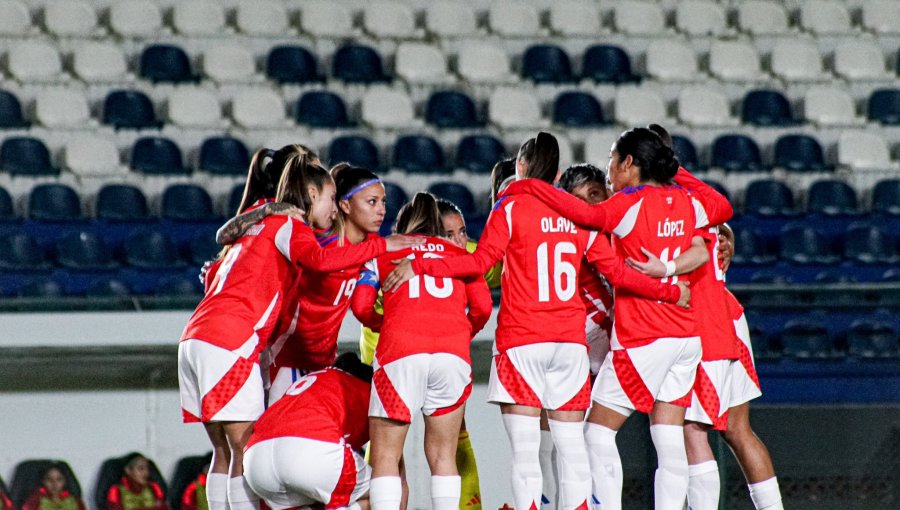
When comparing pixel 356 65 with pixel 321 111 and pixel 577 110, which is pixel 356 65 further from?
pixel 577 110

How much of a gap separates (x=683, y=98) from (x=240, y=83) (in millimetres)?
3981

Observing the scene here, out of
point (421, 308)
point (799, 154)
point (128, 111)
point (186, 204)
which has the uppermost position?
point (128, 111)

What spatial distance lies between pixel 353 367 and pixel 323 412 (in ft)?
1.35

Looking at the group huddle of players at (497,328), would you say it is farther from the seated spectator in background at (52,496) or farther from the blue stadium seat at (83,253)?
the blue stadium seat at (83,253)

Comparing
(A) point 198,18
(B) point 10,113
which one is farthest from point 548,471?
(A) point 198,18

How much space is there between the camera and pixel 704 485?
195 inches

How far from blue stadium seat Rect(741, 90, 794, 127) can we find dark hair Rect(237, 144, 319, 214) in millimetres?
6460

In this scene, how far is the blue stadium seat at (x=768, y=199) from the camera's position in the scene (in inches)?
376

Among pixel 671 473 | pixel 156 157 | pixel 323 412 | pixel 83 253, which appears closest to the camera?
pixel 323 412

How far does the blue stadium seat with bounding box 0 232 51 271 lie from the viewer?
27.1ft

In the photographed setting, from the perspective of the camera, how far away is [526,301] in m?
4.76

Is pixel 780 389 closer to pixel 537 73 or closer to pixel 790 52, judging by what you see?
pixel 537 73

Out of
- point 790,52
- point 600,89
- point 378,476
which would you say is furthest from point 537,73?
point 378,476

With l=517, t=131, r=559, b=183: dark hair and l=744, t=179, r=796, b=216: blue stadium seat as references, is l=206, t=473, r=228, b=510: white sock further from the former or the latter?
l=744, t=179, r=796, b=216: blue stadium seat
